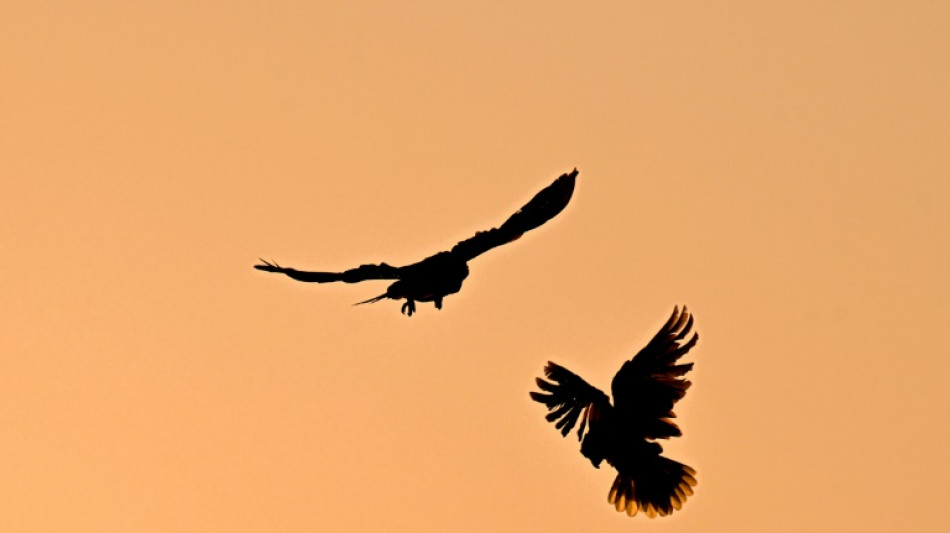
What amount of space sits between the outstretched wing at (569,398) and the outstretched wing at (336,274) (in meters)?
2.56

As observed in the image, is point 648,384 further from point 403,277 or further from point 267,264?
point 267,264

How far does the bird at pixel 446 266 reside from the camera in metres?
21.4

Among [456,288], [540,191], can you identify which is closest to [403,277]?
[456,288]

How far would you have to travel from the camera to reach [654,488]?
78.3ft

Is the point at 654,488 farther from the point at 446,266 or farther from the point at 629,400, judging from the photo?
the point at 446,266

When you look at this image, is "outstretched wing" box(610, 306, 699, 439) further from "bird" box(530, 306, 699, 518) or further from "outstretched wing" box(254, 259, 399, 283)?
"outstretched wing" box(254, 259, 399, 283)

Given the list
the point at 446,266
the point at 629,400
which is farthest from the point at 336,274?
the point at 629,400

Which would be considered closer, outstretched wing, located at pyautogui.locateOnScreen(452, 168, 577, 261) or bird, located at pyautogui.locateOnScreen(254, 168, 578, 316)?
bird, located at pyautogui.locateOnScreen(254, 168, 578, 316)

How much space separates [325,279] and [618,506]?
5.31 metres

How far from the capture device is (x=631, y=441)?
75.4 feet

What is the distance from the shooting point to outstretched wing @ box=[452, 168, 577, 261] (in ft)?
73.4

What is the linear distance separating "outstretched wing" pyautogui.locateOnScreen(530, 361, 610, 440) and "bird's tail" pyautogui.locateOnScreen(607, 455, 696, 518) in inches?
56.0

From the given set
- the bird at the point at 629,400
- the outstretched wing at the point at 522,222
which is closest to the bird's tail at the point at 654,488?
the bird at the point at 629,400

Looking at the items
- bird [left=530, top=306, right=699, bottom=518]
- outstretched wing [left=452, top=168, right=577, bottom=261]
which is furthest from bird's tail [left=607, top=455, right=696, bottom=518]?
outstretched wing [left=452, top=168, right=577, bottom=261]
